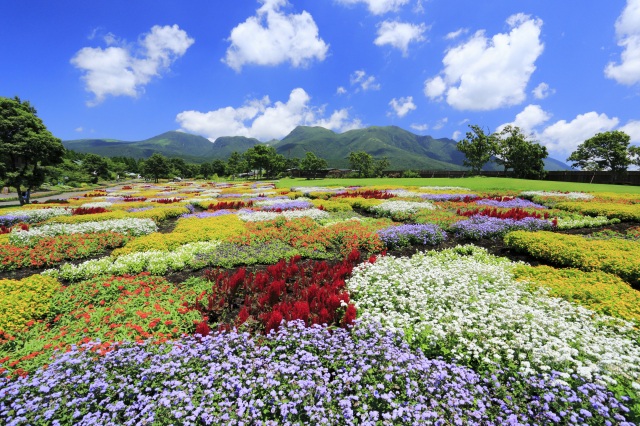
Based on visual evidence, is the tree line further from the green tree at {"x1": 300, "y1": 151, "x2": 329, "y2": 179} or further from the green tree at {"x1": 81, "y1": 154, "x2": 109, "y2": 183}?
the green tree at {"x1": 81, "y1": 154, "x2": 109, "y2": 183}

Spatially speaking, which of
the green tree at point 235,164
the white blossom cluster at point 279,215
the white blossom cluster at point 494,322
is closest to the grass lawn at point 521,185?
the white blossom cluster at point 279,215

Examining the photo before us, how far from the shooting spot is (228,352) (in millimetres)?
3971

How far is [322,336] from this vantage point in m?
4.26

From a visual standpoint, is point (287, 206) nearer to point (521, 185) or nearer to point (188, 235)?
point (188, 235)

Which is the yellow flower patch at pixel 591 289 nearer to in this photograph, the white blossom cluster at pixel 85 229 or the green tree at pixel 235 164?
the white blossom cluster at pixel 85 229

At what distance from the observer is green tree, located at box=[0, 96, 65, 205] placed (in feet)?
67.7

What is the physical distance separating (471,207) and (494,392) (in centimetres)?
1443

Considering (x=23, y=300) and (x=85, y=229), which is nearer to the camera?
(x=23, y=300)

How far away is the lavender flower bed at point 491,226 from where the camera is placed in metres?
11.8

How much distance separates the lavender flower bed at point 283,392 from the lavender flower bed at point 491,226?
352 inches

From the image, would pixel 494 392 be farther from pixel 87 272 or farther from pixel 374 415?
pixel 87 272

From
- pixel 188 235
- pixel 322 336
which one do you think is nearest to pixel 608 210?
pixel 322 336

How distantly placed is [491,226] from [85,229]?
Result: 17347 millimetres

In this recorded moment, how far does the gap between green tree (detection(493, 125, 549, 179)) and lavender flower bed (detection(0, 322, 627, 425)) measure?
223 feet
